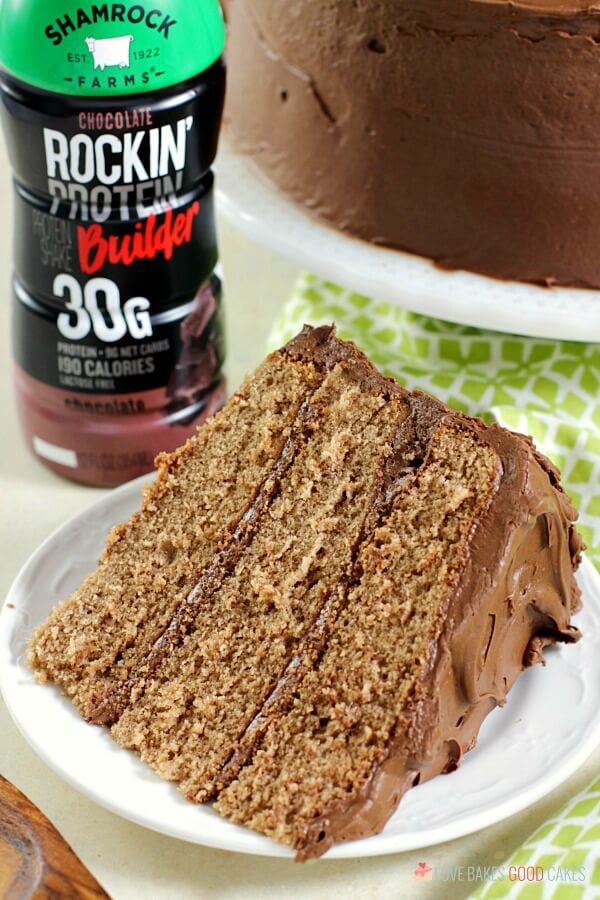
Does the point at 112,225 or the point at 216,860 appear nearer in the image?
the point at 216,860

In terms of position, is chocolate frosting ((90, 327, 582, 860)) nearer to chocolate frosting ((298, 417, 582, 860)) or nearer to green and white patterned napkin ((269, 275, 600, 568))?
chocolate frosting ((298, 417, 582, 860))

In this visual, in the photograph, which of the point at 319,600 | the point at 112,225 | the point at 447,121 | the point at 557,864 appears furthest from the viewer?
the point at 447,121

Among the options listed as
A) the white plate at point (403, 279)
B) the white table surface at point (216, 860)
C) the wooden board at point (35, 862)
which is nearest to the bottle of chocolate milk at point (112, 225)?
the white plate at point (403, 279)

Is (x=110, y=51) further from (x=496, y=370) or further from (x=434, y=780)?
(x=434, y=780)

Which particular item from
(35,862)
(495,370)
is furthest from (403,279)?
(35,862)

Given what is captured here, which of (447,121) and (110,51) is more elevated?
(110,51)

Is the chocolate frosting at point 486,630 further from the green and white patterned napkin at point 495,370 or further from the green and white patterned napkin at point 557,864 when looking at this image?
the green and white patterned napkin at point 495,370

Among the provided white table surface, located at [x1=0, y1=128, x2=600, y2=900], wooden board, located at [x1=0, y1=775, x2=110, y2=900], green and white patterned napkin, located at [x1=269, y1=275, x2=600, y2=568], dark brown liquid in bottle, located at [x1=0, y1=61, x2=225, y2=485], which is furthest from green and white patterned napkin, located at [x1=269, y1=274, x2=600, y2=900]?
wooden board, located at [x1=0, y1=775, x2=110, y2=900]

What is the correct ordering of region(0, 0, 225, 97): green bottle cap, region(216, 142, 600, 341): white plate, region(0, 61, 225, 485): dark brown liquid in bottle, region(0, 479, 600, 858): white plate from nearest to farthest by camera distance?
region(0, 479, 600, 858): white plate, region(0, 0, 225, 97): green bottle cap, region(0, 61, 225, 485): dark brown liquid in bottle, region(216, 142, 600, 341): white plate
